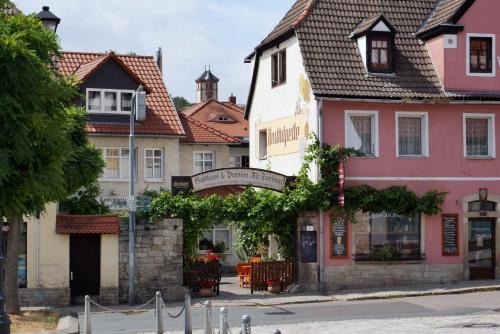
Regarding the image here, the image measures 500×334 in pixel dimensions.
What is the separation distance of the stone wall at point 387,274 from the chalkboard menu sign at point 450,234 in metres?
0.49

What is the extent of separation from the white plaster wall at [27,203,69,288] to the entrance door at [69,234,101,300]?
300 mm

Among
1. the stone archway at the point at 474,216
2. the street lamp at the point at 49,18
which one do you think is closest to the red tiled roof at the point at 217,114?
the street lamp at the point at 49,18

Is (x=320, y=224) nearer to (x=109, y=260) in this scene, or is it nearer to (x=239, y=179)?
(x=239, y=179)

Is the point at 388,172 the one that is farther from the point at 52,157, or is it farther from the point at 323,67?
the point at 52,157

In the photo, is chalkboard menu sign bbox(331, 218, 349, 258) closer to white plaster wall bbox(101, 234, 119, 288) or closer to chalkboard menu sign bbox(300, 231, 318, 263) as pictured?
chalkboard menu sign bbox(300, 231, 318, 263)

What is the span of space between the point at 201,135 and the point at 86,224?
16.6 m

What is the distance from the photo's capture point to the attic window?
32.3 m

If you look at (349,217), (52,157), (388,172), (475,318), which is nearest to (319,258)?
(349,217)

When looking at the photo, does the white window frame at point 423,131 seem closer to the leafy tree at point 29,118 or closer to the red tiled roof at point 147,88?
the red tiled roof at point 147,88

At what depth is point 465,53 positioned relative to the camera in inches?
1266

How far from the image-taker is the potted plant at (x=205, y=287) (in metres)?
30.1

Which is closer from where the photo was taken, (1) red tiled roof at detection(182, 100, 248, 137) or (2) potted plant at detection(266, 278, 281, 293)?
(2) potted plant at detection(266, 278, 281, 293)

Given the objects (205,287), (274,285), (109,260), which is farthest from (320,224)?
(109,260)

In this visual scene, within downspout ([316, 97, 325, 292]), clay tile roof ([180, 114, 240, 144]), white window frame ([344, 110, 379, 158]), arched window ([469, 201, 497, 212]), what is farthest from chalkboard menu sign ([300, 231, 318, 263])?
clay tile roof ([180, 114, 240, 144])
